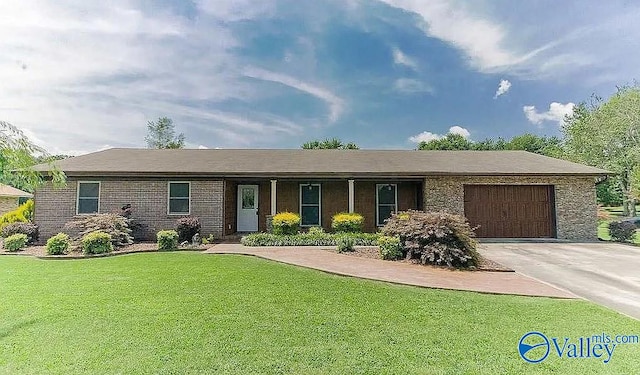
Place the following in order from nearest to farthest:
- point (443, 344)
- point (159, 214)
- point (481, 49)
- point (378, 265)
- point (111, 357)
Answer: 1. point (111, 357)
2. point (443, 344)
3. point (378, 265)
4. point (159, 214)
5. point (481, 49)

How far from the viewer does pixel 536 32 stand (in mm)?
13523

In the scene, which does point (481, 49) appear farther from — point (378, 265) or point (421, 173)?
point (378, 265)

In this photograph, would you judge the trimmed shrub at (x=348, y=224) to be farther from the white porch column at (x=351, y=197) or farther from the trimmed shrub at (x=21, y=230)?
the trimmed shrub at (x=21, y=230)

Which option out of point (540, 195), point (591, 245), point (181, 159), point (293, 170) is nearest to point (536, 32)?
point (540, 195)

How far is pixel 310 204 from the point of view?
16328mm

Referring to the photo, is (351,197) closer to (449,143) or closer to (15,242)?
(15,242)

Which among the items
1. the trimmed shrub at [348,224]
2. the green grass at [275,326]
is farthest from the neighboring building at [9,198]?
the trimmed shrub at [348,224]

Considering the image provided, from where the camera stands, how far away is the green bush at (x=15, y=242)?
39.1 ft

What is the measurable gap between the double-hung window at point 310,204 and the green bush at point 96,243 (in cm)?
760

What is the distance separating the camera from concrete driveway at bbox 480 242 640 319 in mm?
6625

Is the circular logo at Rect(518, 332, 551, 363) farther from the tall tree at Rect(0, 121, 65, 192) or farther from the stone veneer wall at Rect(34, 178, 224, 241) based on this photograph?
the stone veneer wall at Rect(34, 178, 224, 241)

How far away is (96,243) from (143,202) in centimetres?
327

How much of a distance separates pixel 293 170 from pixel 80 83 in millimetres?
7583

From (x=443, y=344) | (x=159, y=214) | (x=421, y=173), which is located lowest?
(x=443, y=344)
